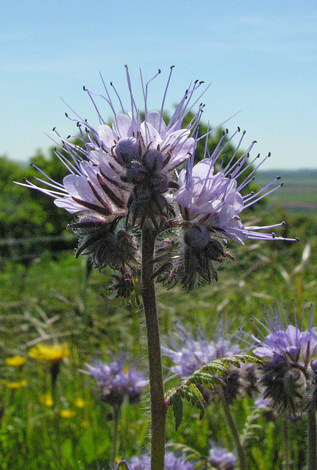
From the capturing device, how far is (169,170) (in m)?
1.70

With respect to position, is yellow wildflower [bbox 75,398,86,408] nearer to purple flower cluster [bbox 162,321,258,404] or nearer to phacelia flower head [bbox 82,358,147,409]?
phacelia flower head [bbox 82,358,147,409]

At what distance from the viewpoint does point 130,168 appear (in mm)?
1581

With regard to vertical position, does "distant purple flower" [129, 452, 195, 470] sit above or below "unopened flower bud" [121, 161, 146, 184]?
below

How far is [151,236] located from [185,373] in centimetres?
99

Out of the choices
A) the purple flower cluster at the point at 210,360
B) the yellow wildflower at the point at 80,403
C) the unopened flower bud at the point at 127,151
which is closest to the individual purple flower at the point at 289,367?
the purple flower cluster at the point at 210,360

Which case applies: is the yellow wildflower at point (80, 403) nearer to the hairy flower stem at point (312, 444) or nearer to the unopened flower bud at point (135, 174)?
the hairy flower stem at point (312, 444)

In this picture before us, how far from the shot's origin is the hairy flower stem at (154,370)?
1.65 meters

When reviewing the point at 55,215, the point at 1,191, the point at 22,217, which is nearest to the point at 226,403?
the point at 22,217

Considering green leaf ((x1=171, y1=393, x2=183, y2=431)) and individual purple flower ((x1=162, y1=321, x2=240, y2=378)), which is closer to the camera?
green leaf ((x1=171, y1=393, x2=183, y2=431))

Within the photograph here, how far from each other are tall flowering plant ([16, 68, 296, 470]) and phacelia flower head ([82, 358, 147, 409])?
4.15 ft

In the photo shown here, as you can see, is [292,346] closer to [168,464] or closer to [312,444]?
[312,444]

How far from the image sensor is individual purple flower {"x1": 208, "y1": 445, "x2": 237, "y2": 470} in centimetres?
255

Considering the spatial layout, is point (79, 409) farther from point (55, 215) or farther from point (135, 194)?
point (55, 215)

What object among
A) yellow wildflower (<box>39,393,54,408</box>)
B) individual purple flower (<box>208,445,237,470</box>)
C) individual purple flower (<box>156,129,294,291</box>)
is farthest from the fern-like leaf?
yellow wildflower (<box>39,393,54,408</box>)
